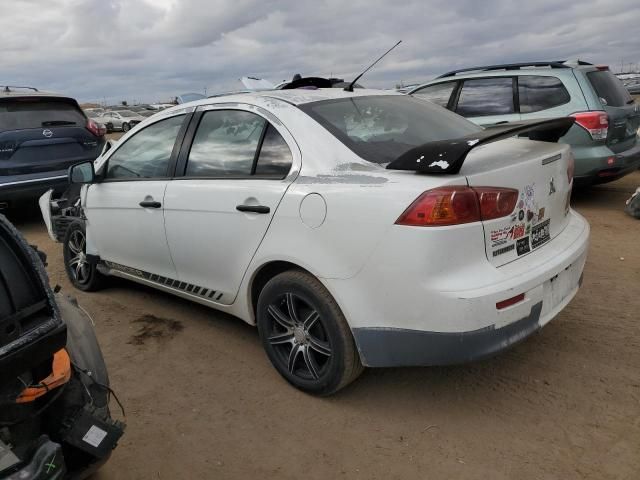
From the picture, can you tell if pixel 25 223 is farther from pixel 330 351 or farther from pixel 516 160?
pixel 516 160

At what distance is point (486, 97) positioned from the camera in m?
7.08

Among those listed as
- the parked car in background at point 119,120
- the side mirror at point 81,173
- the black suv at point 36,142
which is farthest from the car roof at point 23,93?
the parked car in background at point 119,120

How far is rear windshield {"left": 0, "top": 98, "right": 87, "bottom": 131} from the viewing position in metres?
6.91

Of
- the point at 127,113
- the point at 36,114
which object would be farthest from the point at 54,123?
the point at 127,113

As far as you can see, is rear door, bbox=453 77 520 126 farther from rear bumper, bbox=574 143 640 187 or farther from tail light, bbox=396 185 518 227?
tail light, bbox=396 185 518 227

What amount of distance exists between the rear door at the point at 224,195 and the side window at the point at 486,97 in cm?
461

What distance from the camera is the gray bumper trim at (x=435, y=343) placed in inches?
94.9

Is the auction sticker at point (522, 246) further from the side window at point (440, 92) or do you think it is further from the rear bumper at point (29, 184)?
the rear bumper at point (29, 184)

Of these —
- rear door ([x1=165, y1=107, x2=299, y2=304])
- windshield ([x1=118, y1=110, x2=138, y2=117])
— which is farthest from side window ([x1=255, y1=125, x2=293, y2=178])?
windshield ([x1=118, y1=110, x2=138, y2=117])

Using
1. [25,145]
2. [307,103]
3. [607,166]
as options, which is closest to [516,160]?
[307,103]

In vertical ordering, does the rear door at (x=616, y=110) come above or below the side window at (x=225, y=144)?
below

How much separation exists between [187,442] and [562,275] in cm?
208

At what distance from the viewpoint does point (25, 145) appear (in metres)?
6.97

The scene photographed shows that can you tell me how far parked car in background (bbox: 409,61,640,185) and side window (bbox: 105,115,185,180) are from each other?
456cm
